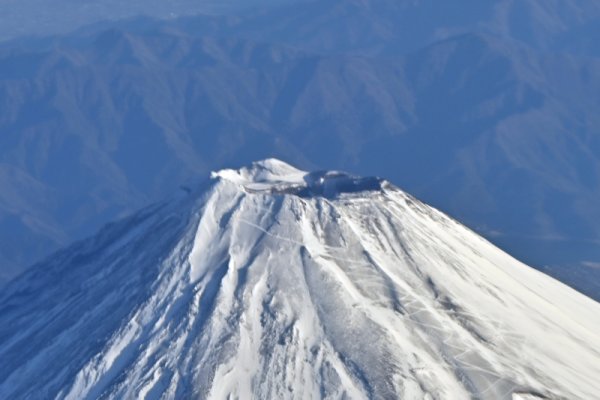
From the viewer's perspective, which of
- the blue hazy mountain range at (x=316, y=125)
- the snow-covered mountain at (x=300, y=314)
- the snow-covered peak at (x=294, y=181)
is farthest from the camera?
the blue hazy mountain range at (x=316, y=125)

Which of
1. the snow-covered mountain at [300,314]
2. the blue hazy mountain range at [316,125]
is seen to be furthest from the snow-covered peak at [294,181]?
the blue hazy mountain range at [316,125]

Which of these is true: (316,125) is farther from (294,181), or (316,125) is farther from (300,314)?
(300,314)

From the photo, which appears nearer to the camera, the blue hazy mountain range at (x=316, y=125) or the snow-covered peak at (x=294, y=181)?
the snow-covered peak at (x=294, y=181)

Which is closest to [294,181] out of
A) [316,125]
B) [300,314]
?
[300,314]

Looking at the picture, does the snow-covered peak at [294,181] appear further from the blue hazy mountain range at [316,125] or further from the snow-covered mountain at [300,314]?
the blue hazy mountain range at [316,125]

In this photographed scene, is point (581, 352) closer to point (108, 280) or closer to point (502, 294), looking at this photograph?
point (502, 294)

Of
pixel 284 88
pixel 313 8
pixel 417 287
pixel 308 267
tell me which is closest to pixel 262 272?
pixel 308 267

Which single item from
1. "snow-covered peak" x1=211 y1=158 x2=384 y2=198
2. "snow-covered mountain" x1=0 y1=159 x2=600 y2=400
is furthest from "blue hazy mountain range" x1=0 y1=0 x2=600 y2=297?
"snow-covered mountain" x1=0 y1=159 x2=600 y2=400
